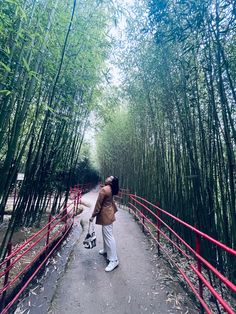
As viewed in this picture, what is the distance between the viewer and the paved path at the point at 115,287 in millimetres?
1829

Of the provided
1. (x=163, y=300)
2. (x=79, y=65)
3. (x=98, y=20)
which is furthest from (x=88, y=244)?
(x=98, y=20)

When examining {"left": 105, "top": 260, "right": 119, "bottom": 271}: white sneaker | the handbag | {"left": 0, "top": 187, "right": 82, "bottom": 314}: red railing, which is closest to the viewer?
{"left": 0, "top": 187, "right": 82, "bottom": 314}: red railing

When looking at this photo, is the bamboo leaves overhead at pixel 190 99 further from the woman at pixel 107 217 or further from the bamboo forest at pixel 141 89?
the woman at pixel 107 217

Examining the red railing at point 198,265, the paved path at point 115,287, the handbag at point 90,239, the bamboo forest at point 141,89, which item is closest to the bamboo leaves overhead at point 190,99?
the bamboo forest at point 141,89

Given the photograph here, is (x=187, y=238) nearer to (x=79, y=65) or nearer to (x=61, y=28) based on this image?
(x=79, y=65)

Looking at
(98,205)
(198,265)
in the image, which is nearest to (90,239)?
(98,205)

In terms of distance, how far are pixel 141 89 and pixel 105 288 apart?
4.09 metres

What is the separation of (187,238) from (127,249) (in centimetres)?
105

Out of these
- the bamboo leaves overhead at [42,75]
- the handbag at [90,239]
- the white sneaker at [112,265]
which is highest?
the bamboo leaves overhead at [42,75]

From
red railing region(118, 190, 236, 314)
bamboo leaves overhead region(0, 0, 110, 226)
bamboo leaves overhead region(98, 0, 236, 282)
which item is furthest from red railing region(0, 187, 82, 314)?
bamboo leaves overhead region(98, 0, 236, 282)

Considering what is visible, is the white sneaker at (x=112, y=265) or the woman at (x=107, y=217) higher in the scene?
the woman at (x=107, y=217)

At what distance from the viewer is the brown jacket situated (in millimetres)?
2641

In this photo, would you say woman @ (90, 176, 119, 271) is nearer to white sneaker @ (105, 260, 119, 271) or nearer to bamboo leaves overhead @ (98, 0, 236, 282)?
white sneaker @ (105, 260, 119, 271)

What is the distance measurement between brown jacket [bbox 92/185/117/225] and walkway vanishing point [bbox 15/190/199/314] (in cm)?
60
